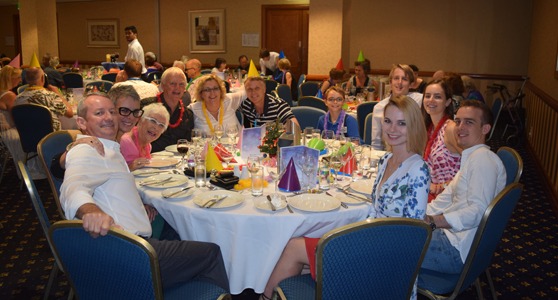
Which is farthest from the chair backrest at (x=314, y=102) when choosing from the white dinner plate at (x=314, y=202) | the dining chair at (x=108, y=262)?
the dining chair at (x=108, y=262)

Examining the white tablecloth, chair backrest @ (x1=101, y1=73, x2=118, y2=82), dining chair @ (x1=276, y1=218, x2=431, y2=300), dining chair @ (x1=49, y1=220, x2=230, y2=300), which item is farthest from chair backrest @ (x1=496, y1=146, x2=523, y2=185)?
chair backrest @ (x1=101, y1=73, x2=118, y2=82)

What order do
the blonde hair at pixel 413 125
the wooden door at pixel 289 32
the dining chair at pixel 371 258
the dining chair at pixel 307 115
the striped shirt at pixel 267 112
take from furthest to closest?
the wooden door at pixel 289 32
the dining chair at pixel 307 115
the striped shirt at pixel 267 112
the blonde hair at pixel 413 125
the dining chair at pixel 371 258

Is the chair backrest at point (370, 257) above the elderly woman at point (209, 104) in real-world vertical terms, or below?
below

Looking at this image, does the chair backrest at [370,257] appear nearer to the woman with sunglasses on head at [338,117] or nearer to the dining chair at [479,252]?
the dining chair at [479,252]

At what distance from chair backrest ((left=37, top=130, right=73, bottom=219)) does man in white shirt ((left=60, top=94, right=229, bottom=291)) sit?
72 centimetres

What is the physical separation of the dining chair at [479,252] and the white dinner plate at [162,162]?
1687 mm

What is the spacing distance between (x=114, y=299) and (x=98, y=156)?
0.62 m

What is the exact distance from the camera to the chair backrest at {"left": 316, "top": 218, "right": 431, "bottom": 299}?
1.61 meters

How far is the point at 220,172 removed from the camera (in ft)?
9.23

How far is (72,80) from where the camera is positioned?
8984 millimetres

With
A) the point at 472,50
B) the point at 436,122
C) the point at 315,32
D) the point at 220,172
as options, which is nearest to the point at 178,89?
the point at 220,172

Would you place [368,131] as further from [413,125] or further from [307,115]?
[413,125]

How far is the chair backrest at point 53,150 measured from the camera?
283 cm

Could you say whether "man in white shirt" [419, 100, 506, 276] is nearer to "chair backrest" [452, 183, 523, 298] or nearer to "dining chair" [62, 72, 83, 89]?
"chair backrest" [452, 183, 523, 298]
